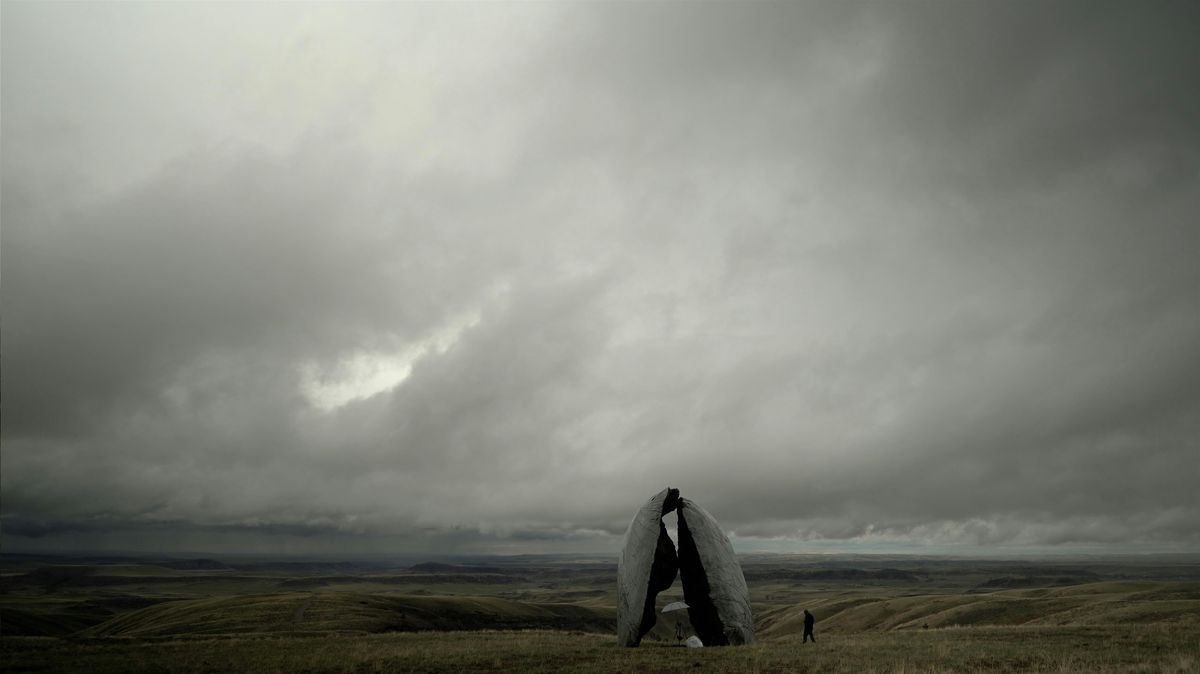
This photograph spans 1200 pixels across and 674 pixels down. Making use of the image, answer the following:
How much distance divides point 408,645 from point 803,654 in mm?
15918

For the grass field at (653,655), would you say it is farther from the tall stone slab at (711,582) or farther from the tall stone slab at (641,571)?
the tall stone slab at (711,582)

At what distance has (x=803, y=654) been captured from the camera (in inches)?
859

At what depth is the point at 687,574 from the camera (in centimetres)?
3069

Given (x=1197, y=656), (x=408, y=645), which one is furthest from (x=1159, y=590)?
(x=408, y=645)

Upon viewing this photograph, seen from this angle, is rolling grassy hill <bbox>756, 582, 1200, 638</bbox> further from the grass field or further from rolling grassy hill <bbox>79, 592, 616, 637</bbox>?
rolling grassy hill <bbox>79, 592, 616, 637</bbox>

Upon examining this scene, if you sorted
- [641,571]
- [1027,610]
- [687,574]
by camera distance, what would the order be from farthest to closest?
[1027,610] → [687,574] → [641,571]

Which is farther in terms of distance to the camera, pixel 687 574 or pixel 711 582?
pixel 687 574

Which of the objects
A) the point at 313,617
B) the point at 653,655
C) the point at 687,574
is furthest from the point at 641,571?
the point at 313,617

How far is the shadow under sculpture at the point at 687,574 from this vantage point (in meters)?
27.2

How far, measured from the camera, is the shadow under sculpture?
27.2m

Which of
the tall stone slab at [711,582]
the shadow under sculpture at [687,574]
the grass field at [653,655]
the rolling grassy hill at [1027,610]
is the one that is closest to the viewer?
the grass field at [653,655]

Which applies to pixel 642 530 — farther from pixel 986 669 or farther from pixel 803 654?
pixel 986 669

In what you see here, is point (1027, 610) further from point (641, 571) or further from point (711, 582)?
point (641, 571)

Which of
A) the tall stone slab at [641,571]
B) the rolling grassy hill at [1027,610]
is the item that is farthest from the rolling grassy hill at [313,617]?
the rolling grassy hill at [1027,610]
